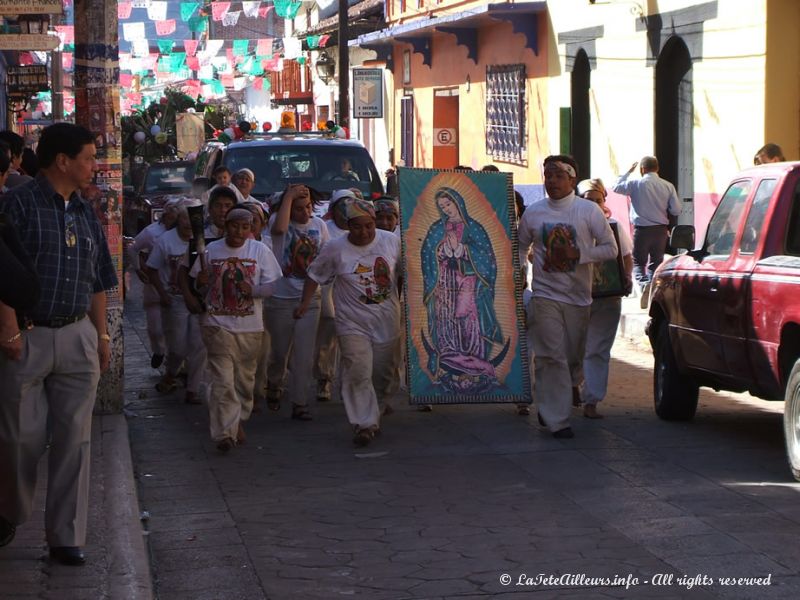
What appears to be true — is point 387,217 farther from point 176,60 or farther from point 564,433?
point 176,60

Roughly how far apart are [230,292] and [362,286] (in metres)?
0.92

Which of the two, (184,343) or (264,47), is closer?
(184,343)

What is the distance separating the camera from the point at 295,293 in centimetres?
1112

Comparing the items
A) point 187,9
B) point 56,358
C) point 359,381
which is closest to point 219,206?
point 359,381

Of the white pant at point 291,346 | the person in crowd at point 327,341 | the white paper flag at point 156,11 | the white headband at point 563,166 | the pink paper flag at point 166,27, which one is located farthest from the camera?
the white paper flag at point 156,11

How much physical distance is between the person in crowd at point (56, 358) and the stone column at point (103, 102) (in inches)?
179

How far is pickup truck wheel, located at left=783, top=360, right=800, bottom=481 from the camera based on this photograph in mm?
8258

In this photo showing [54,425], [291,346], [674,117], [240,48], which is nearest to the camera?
[54,425]

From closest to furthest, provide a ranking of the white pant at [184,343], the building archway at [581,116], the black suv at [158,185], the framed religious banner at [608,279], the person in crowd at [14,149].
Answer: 1. the person in crowd at [14,149]
2. the framed religious banner at [608,279]
3. the white pant at [184,343]
4. the black suv at [158,185]
5. the building archway at [581,116]

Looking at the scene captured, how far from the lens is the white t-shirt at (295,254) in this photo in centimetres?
1110

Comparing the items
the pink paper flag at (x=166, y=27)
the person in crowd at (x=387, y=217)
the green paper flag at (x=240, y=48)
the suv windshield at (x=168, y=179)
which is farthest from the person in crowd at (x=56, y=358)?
the green paper flag at (x=240, y=48)

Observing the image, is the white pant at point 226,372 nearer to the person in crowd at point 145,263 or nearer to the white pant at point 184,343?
the white pant at point 184,343

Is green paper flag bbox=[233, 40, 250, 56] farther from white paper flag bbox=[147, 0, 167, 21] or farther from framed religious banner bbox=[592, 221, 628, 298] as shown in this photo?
framed religious banner bbox=[592, 221, 628, 298]

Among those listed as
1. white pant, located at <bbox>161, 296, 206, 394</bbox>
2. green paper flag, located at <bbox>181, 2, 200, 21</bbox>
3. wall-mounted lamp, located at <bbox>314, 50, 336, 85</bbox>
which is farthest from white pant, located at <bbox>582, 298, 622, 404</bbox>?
green paper flag, located at <bbox>181, 2, 200, 21</bbox>
